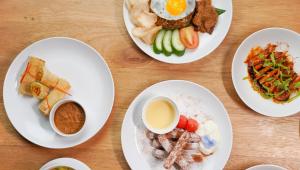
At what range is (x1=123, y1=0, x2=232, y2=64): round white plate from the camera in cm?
259

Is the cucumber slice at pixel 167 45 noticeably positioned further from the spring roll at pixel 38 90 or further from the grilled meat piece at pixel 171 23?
the spring roll at pixel 38 90

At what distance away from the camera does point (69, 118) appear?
2.49 m

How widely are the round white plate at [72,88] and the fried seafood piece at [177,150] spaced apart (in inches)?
18.2

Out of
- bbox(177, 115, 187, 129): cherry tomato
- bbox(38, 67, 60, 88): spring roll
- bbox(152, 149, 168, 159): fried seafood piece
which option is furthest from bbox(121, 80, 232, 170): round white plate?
bbox(38, 67, 60, 88): spring roll

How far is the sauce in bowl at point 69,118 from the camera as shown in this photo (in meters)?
2.47

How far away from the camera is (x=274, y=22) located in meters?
2.72

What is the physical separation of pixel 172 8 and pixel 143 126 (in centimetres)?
79

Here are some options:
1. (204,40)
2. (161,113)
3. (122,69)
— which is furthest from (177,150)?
(204,40)

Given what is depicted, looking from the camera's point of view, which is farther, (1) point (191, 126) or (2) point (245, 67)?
(2) point (245, 67)

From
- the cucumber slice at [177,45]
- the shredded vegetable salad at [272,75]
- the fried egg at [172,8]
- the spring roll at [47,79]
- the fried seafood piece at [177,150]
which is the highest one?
the fried egg at [172,8]

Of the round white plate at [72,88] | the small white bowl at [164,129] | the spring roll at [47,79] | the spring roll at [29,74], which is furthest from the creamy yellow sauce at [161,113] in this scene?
the spring roll at [29,74]

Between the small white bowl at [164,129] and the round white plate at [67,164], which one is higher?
the small white bowl at [164,129]

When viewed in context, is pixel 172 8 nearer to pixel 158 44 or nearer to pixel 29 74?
pixel 158 44

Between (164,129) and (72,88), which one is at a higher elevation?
(72,88)
